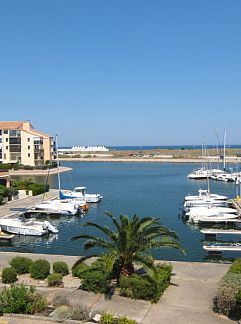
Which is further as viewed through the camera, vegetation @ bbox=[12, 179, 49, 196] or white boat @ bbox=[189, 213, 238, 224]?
vegetation @ bbox=[12, 179, 49, 196]

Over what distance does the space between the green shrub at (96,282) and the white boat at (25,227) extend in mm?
19859

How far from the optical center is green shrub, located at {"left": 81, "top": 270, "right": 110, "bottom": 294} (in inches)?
692

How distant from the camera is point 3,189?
50.9 m

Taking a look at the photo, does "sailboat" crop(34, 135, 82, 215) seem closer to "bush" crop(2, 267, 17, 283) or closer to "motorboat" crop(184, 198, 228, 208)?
"motorboat" crop(184, 198, 228, 208)

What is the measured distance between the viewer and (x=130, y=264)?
19016 millimetres

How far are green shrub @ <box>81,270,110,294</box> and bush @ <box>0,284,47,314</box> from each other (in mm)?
2249

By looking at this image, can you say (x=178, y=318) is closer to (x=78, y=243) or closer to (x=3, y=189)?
(x=78, y=243)

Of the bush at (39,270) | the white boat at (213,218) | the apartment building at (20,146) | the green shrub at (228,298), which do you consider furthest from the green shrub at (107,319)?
the apartment building at (20,146)

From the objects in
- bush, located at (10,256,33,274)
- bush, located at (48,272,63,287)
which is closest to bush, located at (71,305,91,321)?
bush, located at (48,272,63,287)

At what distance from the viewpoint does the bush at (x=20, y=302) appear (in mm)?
15344

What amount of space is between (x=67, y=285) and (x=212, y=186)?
63.8 m

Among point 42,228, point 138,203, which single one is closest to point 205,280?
point 42,228

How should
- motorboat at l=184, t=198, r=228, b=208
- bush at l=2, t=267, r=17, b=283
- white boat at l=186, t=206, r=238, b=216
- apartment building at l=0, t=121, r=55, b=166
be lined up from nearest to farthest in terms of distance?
1. bush at l=2, t=267, r=17, b=283
2. white boat at l=186, t=206, r=238, b=216
3. motorboat at l=184, t=198, r=228, b=208
4. apartment building at l=0, t=121, r=55, b=166

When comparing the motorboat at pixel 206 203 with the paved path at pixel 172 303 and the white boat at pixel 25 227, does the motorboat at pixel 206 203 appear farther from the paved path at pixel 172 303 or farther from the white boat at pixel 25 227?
the paved path at pixel 172 303
